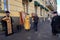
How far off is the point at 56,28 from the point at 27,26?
21.8 ft

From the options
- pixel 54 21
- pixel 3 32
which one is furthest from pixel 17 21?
pixel 54 21

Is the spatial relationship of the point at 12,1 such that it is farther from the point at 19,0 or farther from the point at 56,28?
the point at 56,28

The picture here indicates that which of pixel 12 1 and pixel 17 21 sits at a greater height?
pixel 12 1

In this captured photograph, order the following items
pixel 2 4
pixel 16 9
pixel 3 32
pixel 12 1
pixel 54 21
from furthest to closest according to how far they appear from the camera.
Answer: pixel 16 9 < pixel 12 1 < pixel 2 4 < pixel 3 32 < pixel 54 21

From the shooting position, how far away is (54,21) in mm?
12453

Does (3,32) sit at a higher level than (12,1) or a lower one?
lower

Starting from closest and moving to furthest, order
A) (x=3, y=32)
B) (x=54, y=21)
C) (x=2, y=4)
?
1. (x=54, y=21)
2. (x=3, y=32)
3. (x=2, y=4)

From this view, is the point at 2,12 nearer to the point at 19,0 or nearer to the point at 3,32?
the point at 3,32

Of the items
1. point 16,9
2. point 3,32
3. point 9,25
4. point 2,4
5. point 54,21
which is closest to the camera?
point 54,21

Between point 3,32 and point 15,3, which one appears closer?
point 3,32

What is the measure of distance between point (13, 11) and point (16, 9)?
104cm

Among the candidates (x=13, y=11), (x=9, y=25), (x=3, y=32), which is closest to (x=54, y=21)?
(x=9, y=25)

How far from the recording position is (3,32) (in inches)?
570

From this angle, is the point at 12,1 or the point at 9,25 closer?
the point at 9,25
